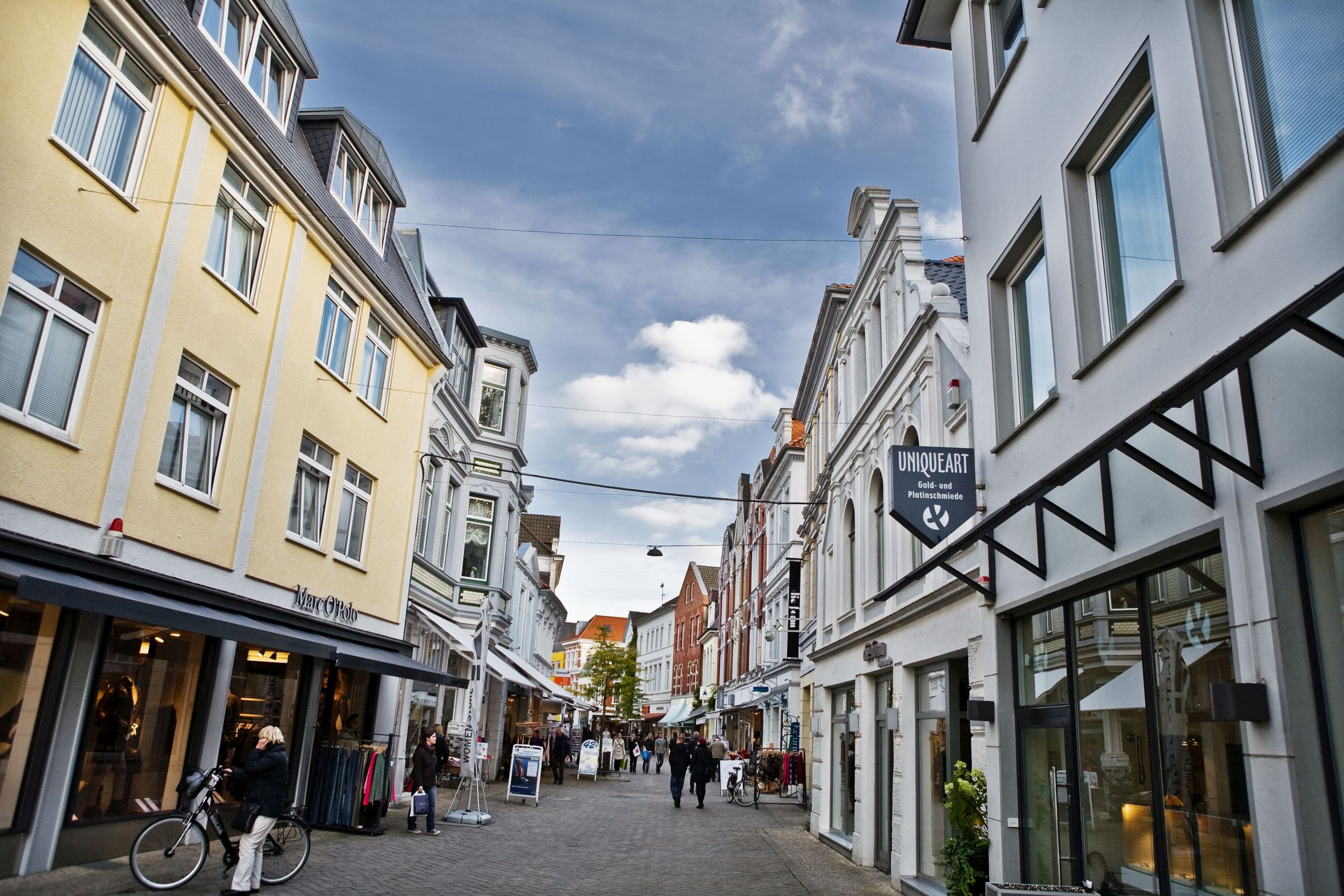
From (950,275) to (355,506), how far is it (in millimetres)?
10521

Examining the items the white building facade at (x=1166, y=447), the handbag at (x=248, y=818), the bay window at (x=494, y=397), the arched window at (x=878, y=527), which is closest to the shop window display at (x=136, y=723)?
the handbag at (x=248, y=818)

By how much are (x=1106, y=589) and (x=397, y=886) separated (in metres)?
7.58

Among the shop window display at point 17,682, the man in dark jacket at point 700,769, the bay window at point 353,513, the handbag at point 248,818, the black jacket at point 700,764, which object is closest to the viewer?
the shop window display at point 17,682

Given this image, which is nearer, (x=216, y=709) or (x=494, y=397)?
(x=216, y=709)

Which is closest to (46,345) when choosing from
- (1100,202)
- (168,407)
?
(168,407)

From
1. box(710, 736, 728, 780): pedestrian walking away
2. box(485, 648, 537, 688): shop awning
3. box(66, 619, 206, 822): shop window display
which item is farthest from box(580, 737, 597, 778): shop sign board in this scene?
box(66, 619, 206, 822): shop window display

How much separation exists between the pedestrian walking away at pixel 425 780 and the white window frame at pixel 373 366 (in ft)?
19.3

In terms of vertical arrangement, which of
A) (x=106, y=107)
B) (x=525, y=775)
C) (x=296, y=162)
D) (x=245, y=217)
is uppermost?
(x=296, y=162)

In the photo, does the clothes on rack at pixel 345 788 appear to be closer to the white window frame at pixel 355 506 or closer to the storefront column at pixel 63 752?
the white window frame at pixel 355 506

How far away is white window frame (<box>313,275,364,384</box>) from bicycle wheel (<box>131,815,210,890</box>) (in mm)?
7223

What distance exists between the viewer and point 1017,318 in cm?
944

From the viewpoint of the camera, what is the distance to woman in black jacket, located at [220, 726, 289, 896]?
29.0 ft

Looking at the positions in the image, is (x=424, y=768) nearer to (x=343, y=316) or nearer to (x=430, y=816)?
(x=430, y=816)

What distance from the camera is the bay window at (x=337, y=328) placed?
14844mm
